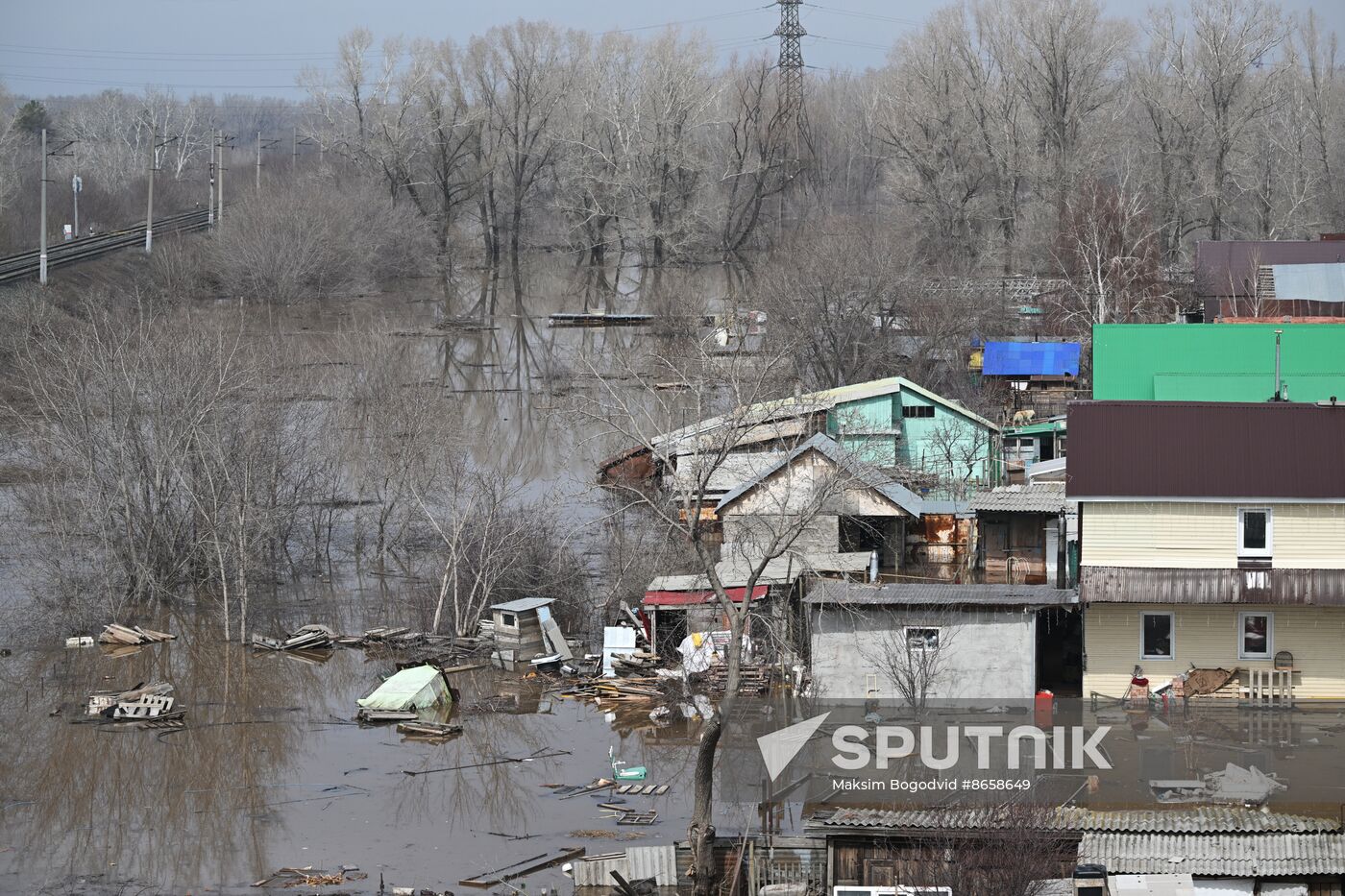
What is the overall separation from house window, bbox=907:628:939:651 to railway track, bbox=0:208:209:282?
116 ft

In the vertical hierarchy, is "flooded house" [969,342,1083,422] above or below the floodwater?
above

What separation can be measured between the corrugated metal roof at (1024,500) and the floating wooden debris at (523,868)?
9049 mm

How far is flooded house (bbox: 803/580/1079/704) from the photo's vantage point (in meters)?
17.1

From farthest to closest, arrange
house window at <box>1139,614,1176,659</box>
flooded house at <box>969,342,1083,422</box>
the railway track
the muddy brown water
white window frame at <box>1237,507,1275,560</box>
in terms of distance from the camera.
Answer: the railway track, flooded house at <box>969,342,1083,422</box>, house window at <box>1139,614,1176,659</box>, white window frame at <box>1237,507,1275,560</box>, the muddy brown water

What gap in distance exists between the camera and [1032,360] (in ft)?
115

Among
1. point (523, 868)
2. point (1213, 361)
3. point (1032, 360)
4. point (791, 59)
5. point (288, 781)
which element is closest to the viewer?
point (523, 868)

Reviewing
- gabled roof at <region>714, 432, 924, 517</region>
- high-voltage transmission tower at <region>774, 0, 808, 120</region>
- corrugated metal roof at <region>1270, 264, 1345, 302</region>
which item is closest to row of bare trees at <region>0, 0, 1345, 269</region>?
high-voltage transmission tower at <region>774, 0, 808, 120</region>

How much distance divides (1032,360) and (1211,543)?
18353mm

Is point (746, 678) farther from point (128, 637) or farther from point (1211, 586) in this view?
point (128, 637)

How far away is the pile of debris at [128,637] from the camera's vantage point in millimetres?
21281

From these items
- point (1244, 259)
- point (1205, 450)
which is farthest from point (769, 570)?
point (1244, 259)

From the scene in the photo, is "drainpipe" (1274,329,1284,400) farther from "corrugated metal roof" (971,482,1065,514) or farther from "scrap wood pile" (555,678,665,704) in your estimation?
"scrap wood pile" (555,678,665,704)

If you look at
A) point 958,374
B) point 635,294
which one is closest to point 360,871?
point 958,374

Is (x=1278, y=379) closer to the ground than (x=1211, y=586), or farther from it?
farther from it
